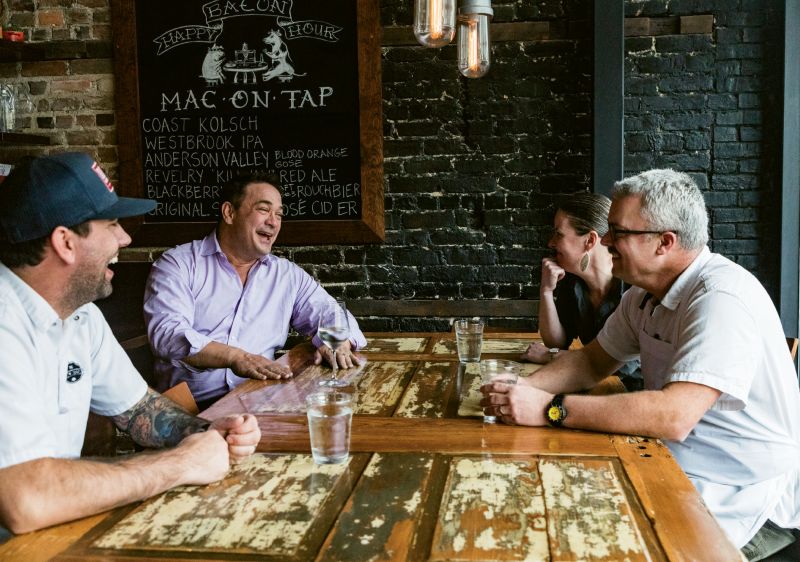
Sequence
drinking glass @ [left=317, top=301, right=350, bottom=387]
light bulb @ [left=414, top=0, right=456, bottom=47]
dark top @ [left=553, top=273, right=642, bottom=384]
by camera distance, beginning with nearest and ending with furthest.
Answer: drinking glass @ [left=317, top=301, right=350, bottom=387] → light bulb @ [left=414, top=0, right=456, bottom=47] → dark top @ [left=553, top=273, right=642, bottom=384]

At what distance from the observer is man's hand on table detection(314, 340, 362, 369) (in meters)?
2.39

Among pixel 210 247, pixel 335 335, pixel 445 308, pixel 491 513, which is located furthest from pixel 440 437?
pixel 445 308

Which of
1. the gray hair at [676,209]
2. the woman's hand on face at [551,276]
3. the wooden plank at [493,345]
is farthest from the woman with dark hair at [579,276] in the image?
the gray hair at [676,209]

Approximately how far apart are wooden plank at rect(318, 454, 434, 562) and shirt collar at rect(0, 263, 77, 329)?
690 millimetres

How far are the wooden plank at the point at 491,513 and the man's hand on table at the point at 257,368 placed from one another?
0.92 metres

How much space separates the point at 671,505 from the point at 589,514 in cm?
15

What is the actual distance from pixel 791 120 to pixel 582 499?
3.21m

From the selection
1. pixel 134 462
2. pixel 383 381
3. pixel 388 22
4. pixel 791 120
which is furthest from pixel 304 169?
pixel 134 462

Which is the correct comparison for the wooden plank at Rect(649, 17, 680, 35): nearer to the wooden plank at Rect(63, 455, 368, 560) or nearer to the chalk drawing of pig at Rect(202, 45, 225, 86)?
the chalk drawing of pig at Rect(202, 45, 225, 86)

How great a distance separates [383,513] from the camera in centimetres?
119

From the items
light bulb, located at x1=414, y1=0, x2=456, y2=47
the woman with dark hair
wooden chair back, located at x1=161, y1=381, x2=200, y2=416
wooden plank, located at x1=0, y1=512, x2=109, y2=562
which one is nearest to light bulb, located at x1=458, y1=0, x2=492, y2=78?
light bulb, located at x1=414, y1=0, x2=456, y2=47

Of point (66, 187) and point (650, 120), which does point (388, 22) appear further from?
point (66, 187)

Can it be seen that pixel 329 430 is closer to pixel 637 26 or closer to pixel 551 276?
pixel 551 276

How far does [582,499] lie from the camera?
125 centimetres
